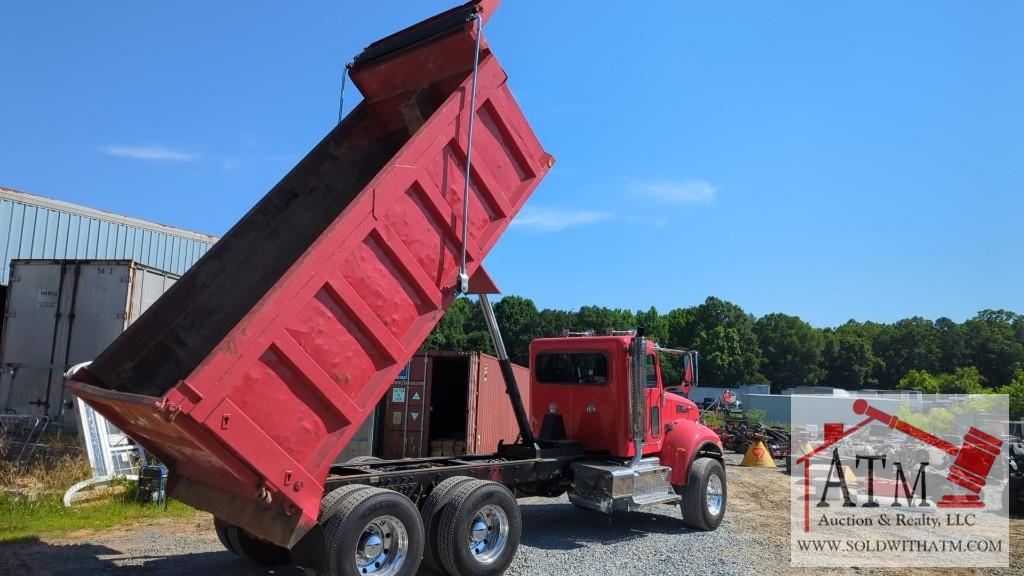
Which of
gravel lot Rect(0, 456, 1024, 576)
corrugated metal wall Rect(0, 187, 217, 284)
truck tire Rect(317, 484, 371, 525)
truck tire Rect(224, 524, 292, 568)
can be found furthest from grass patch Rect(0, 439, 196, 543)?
corrugated metal wall Rect(0, 187, 217, 284)

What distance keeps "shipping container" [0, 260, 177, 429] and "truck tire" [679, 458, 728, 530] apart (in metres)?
8.74

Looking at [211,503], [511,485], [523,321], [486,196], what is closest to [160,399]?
[211,503]

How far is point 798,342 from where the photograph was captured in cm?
9269

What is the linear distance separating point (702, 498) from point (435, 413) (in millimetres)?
8054

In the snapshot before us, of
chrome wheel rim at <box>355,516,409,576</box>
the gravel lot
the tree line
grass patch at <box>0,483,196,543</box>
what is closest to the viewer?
chrome wheel rim at <box>355,516,409,576</box>

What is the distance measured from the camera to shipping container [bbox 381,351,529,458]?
46.4ft

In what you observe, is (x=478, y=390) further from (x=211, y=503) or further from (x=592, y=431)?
(x=211, y=503)

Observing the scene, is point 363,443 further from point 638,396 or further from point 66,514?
point 638,396

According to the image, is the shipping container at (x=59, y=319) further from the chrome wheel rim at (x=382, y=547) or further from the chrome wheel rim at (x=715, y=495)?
the chrome wheel rim at (x=715, y=495)

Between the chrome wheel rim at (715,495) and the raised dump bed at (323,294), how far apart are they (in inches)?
191

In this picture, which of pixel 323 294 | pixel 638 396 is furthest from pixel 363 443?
pixel 323 294

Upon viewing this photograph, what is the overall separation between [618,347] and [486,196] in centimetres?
318

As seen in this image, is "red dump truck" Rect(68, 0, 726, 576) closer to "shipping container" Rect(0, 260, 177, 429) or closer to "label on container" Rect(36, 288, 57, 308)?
"shipping container" Rect(0, 260, 177, 429)

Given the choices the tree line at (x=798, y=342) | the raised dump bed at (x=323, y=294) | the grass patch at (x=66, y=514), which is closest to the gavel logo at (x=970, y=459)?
the raised dump bed at (x=323, y=294)
